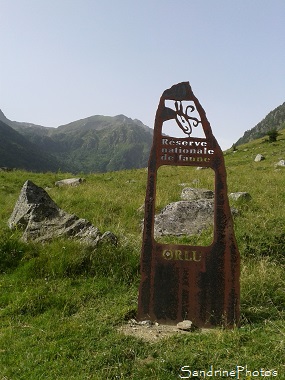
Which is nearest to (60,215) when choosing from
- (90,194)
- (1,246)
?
(1,246)

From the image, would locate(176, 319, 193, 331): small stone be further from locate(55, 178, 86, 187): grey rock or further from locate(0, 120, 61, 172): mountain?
locate(0, 120, 61, 172): mountain

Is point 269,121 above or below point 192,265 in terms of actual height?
above

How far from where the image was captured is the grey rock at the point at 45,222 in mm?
6734

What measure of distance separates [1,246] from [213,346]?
14.5ft

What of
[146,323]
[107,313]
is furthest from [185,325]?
[107,313]

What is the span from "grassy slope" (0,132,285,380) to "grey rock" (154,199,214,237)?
26.8 inches

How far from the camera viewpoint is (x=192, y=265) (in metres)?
4.66

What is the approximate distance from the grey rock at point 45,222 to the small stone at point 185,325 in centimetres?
236

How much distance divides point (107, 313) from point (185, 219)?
3.81 metres

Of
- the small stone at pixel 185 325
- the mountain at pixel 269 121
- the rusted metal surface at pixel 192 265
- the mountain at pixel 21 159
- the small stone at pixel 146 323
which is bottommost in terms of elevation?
the small stone at pixel 146 323

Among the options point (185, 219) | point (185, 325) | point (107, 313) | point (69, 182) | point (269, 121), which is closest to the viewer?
point (185, 325)

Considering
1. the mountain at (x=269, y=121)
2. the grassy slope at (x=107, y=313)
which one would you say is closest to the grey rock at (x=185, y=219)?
the grassy slope at (x=107, y=313)

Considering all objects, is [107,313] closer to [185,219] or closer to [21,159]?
[185,219]

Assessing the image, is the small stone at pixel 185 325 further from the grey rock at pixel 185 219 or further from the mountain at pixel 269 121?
the mountain at pixel 269 121
